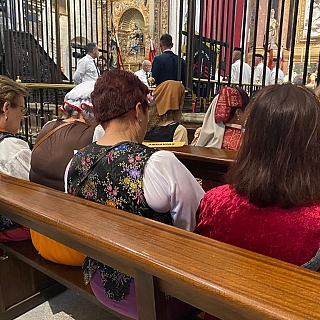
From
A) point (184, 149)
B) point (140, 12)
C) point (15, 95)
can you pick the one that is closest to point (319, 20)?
point (140, 12)

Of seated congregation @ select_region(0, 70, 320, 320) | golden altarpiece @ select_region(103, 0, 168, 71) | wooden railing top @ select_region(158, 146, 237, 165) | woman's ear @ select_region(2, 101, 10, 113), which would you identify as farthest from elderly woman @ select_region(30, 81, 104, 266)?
golden altarpiece @ select_region(103, 0, 168, 71)

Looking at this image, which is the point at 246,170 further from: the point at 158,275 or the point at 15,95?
the point at 15,95

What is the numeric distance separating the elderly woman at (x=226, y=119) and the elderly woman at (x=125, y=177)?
53.7 inches

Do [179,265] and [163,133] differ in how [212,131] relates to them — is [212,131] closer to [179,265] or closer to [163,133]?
[163,133]

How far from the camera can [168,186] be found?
1.13m

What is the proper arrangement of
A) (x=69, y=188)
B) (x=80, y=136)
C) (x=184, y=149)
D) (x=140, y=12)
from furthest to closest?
1. (x=140, y=12)
2. (x=184, y=149)
3. (x=80, y=136)
4. (x=69, y=188)

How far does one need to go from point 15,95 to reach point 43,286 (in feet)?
3.46

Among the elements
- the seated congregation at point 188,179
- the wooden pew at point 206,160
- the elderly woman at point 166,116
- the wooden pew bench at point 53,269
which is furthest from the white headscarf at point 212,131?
the wooden pew bench at point 53,269

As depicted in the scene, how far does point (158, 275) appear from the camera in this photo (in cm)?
76

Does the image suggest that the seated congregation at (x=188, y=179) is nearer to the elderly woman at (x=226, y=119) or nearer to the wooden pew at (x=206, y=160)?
the wooden pew at (x=206, y=160)

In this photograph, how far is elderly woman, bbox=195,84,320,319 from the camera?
92cm

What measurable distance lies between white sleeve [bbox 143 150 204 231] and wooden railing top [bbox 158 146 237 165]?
67 cm

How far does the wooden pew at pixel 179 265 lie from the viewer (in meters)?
0.62

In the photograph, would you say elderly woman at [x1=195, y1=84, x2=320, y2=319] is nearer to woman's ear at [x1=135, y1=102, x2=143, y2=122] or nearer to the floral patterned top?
the floral patterned top
